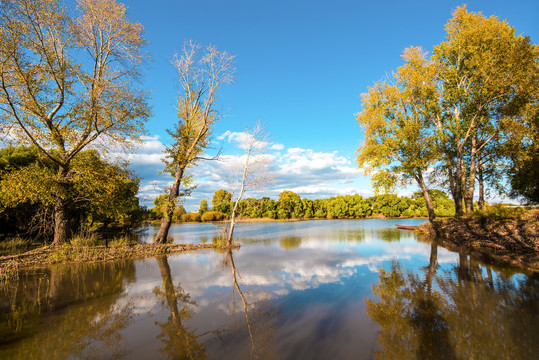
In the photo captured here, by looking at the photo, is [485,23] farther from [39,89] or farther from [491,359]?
[39,89]

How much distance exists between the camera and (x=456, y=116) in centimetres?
2012

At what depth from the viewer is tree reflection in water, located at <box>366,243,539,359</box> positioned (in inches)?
158

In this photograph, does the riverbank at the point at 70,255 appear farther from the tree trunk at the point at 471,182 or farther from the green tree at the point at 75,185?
the tree trunk at the point at 471,182

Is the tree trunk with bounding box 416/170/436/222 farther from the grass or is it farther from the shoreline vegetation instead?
the grass

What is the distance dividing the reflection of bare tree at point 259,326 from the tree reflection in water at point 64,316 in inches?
84.9

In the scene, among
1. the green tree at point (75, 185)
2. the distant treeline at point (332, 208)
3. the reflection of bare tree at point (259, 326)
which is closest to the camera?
the reflection of bare tree at point (259, 326)

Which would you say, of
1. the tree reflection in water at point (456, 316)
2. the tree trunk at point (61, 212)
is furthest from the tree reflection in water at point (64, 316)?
the tree reflection in water at point (456, 316)

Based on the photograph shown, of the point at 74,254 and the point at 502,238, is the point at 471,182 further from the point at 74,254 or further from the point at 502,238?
the point at 74,254

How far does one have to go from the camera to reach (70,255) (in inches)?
484

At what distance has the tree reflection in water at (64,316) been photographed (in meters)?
4.39

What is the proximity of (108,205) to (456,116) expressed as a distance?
25.2m

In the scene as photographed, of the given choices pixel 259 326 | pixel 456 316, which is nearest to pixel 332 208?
pixel 456 316

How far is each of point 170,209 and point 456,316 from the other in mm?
14623

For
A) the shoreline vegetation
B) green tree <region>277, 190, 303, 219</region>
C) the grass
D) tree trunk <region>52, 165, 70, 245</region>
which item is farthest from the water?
green tree <region>277, 190, 303, 219</region>
